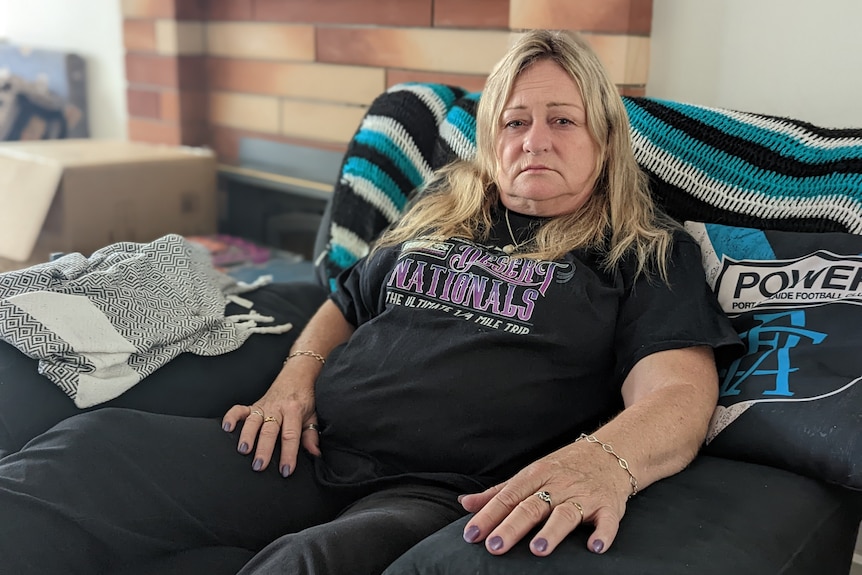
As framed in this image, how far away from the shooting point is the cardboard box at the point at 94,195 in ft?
7.70

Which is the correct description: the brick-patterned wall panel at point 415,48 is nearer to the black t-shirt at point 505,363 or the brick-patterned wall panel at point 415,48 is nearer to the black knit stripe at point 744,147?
the black knit stripe at point 744,147

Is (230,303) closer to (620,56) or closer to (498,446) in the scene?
(498,446)

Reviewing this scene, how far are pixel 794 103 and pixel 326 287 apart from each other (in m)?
1.01

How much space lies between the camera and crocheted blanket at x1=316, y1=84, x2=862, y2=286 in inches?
53.2

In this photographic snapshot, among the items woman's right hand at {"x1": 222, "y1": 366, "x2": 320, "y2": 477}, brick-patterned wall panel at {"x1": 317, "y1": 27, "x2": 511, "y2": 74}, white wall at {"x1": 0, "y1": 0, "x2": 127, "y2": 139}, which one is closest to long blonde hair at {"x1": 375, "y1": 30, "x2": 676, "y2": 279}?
woman's right hand at {"x1": 222, "y1": 366, "x2": 320, "y2": 477}

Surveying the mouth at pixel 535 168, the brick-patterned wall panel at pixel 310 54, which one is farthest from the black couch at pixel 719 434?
the brick-patterned wall panel at pixel 310 54

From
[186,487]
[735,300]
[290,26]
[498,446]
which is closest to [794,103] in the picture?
[735,300]

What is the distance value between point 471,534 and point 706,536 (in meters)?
0.26

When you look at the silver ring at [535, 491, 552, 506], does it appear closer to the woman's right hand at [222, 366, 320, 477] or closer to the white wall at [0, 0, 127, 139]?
the woman's right hand at [222, 366, 320, 477]

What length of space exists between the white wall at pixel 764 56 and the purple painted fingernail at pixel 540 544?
1097 millimetres

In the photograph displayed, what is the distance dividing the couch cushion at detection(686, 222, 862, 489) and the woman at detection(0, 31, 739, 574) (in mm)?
50

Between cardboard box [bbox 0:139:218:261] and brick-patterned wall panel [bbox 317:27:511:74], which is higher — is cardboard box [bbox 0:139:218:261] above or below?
below

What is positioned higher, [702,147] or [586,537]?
[702,147]

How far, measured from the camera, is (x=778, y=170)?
1395mm
